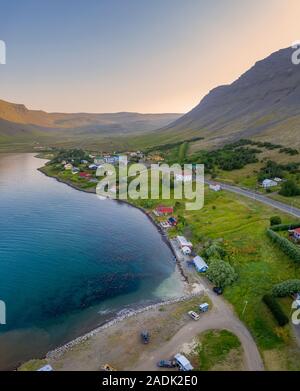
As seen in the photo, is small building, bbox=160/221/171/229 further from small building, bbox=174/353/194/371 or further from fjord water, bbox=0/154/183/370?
small building, bbox=174/353/194/371

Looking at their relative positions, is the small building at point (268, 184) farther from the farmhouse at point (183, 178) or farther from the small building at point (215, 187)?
the farmhouse at point (183, 178)

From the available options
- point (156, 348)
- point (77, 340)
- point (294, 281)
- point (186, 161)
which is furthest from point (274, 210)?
→ point (186, 161)

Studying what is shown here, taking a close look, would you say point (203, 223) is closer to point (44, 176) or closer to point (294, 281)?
point (294, 281)

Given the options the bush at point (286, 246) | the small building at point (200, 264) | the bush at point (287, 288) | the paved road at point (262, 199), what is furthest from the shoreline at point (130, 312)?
the paved road at point (262, 199)

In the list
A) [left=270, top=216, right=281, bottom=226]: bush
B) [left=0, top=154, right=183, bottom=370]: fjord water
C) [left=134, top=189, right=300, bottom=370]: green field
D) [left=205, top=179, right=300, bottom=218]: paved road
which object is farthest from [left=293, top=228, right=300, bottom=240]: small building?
[left=0, top=154, right=183, bottom=370]: fjord water

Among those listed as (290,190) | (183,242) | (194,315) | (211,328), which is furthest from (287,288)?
(290,190)
